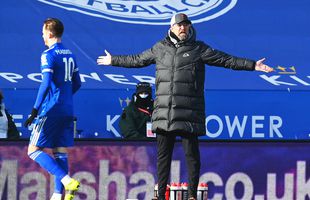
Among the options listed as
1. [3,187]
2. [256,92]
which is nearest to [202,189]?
[3,187]

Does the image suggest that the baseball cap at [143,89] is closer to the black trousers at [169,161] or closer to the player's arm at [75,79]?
the player's arm at [75,79]

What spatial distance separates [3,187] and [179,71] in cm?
219

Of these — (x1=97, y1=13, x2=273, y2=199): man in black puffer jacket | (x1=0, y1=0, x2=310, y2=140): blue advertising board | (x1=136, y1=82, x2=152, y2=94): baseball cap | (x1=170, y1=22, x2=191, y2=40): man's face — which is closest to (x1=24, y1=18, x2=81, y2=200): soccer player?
(x1=97, y1=13, x2=273, y2=199): man in black puffer jacket

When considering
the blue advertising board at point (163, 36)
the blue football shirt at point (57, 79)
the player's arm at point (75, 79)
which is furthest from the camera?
the blue advertising board at point (163, 36)

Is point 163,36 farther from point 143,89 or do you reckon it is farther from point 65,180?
point 65,180

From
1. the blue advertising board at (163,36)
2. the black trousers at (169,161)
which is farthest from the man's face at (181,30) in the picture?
the blue advertising board at (163,36)

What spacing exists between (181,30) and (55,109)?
4.37 feet

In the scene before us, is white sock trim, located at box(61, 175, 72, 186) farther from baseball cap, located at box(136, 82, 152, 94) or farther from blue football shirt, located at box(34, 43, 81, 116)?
baseball cap, located at box(136, 82, 152, 94)

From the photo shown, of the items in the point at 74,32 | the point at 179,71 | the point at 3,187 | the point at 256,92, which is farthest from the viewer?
the point at 74,32

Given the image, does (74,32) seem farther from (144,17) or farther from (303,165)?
(303,165)

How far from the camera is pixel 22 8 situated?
1425 cm

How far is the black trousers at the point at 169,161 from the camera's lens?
323 inches

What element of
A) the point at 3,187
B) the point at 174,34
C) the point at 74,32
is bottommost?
the point at 3,187

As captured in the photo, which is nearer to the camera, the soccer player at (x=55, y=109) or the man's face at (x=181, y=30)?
the man's face at (x=181, y=30)
